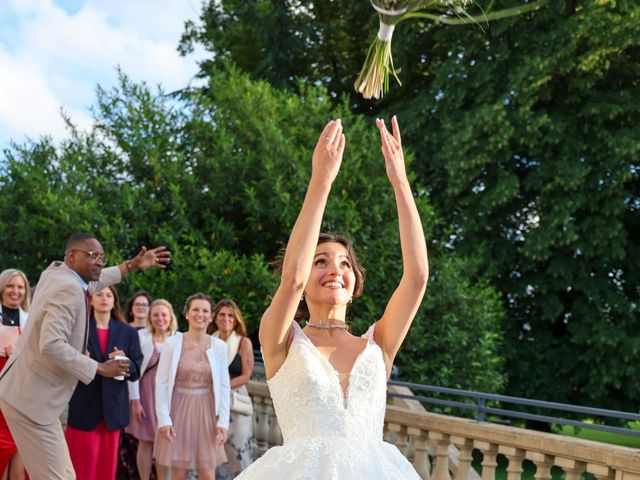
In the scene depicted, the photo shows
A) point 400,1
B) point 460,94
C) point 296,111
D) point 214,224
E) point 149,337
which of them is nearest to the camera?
point 400,1

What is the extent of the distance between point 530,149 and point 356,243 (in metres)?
4.08

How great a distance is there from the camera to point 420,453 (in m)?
7.89

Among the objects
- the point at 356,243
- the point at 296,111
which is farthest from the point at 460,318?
the point at 296,111

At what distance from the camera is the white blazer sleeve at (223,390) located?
837 centimetres

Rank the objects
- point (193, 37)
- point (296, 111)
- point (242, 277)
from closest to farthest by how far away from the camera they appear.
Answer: point (242, 277)
point (296, 111)
point (193, 37)

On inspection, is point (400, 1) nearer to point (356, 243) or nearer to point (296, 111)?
point (356, 243)

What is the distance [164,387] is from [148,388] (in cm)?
112

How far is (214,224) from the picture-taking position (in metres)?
14.8

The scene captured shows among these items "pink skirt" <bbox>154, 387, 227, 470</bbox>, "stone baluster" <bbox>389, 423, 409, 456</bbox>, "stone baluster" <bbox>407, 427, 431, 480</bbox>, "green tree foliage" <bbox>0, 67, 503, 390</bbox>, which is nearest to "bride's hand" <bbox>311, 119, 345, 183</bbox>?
"stone baluster" <bbox>407, 427, 431, 480</bbox>

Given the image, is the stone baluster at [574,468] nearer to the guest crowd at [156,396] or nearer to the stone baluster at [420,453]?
the stone baluster at [420,453]

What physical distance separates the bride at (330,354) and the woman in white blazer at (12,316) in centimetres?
485

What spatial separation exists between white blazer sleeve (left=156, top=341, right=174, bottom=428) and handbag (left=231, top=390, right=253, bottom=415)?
95cm

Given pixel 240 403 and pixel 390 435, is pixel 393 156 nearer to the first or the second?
pixel 390 435

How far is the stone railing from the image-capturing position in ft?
19.5
